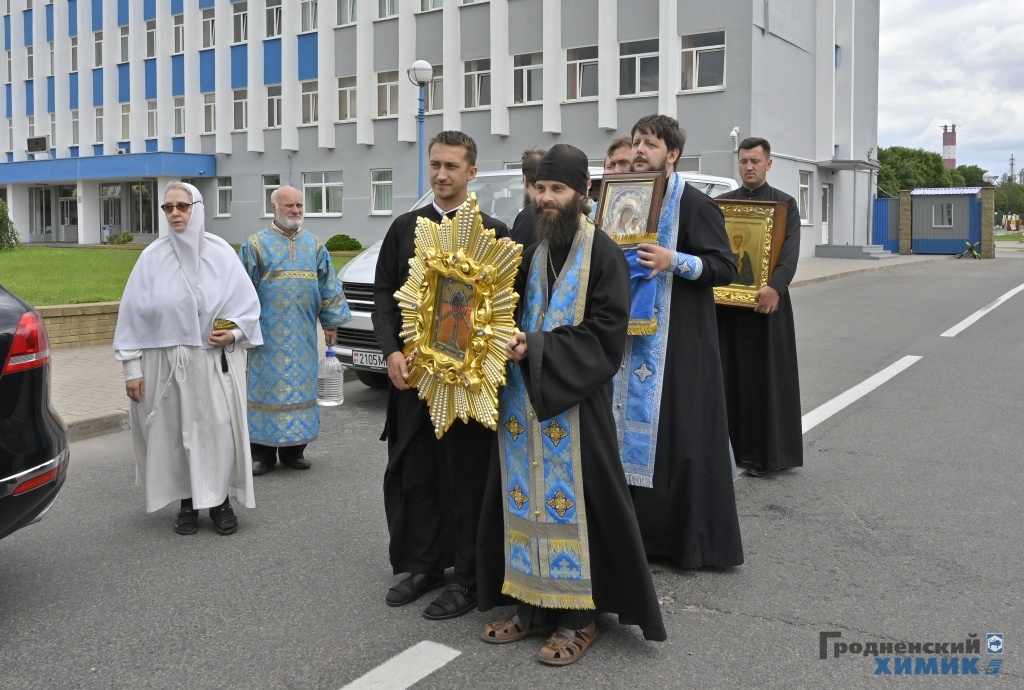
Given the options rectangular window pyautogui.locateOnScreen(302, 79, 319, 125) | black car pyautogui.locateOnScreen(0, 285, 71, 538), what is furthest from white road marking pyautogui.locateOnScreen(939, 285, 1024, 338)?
rectangular window pyautogui.locateOnScreen(302, 79, 319, 125)

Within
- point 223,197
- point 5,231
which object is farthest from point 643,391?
point 223,197

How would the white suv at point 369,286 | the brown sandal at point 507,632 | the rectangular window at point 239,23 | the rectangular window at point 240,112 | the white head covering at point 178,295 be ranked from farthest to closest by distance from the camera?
1. the rectangular window at point 240,112
2. the rectangular window at point 239,23
3. the white suv at point 369,286
4. the white head covering at point 178,295
5. the brown sandal at point 507,632

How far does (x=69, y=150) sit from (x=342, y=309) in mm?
46678

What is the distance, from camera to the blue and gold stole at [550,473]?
12.6 ft

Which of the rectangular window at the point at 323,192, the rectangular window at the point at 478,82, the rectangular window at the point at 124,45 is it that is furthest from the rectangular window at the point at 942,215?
the rectangular window at the point at 124,45

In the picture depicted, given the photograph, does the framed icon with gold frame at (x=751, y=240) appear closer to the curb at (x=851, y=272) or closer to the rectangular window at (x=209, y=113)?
the curb at (x=851, y=272)

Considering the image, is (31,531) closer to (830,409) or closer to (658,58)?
(830,409)

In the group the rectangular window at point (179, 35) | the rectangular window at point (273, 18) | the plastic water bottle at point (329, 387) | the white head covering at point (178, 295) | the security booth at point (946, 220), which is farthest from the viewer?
the rectangular window at point (179, 35)

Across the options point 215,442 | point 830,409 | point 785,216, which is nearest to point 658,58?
point 830,409

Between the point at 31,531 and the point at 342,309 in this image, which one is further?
the point at 342,309

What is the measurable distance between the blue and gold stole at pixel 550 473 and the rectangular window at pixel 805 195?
33.1 m

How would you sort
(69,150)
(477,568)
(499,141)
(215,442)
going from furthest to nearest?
(69,150)
(499,141)
(215,442)
(477,568)

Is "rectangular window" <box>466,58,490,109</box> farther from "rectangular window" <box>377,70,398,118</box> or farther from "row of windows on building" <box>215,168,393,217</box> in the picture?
"row of windows on building" <box>215,168,393,217</box>

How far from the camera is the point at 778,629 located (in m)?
4.18
